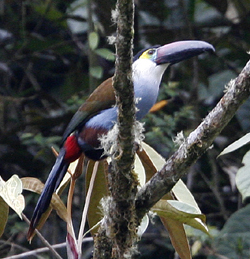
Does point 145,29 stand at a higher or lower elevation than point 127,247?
higher

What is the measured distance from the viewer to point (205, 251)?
289 centimetres

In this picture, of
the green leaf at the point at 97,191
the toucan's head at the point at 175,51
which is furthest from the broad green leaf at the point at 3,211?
the toucan's head at the point at 175,51

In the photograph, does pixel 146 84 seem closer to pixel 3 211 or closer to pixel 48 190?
pixel 48 190

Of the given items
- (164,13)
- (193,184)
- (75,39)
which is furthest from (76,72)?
(193,184)

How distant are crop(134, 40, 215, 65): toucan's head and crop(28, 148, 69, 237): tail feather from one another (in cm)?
67

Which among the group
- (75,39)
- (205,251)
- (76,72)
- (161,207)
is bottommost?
(205,251)

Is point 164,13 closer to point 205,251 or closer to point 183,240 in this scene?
point 205,251

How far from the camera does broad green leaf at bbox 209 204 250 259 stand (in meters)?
2.86

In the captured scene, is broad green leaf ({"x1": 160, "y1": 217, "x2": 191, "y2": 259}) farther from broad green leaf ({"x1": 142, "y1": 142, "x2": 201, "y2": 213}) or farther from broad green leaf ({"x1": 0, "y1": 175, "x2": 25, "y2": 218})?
broad green leaf ({"x1": 0, "y1": 175, "x2": 25, "y2": 218})

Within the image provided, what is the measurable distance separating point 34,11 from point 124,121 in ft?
9.53

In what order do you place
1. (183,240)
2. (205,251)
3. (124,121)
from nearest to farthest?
1. (124,121)
2. (183,240)
3. (205,251)

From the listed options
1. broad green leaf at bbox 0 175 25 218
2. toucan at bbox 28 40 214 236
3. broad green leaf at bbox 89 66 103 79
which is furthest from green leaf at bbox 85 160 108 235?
broad green leaf at bbox 89 66 103 79

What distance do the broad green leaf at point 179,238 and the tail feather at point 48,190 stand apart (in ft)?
1.55

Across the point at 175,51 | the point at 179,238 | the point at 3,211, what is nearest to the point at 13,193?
the point at 3,211
